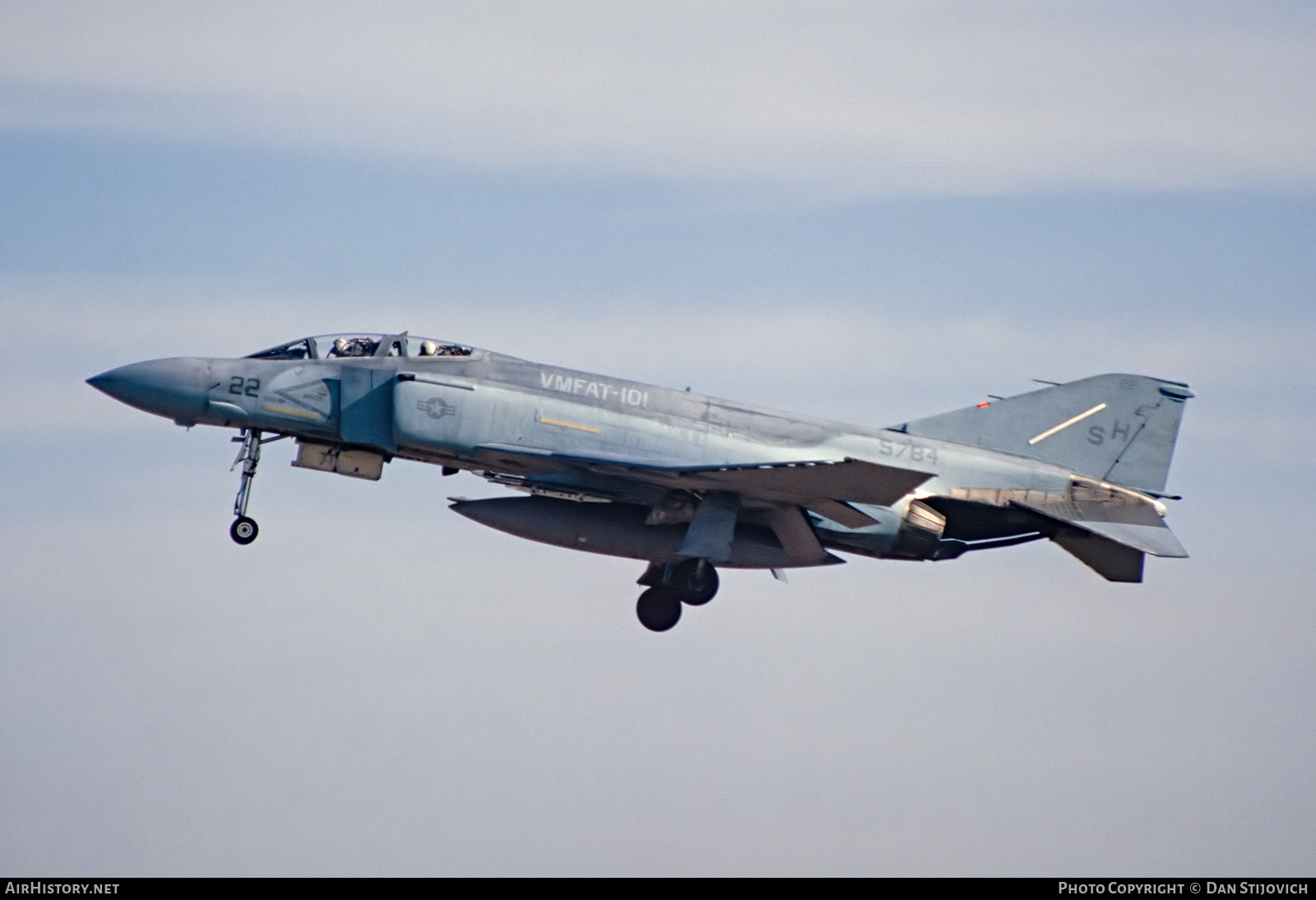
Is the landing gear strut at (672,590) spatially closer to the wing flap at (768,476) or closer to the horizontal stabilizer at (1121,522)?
the wing flap at (768,476)

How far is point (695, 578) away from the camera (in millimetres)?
26500

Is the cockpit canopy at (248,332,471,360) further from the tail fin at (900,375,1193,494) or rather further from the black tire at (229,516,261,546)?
the tail fin at (900,375,1193,494)

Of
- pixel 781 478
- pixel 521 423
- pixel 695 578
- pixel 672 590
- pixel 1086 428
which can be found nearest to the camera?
pixel 781 478

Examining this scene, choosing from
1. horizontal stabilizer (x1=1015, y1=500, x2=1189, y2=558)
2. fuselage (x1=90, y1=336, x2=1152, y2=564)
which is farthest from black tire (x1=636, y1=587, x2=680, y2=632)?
horizontal stabilizer (x1=1015, y1=500, x2=1189, y2=558)

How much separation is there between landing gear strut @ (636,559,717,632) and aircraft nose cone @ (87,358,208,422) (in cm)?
689

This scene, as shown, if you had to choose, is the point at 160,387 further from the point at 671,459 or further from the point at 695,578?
the point at 695,578

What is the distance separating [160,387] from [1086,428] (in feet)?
43.1

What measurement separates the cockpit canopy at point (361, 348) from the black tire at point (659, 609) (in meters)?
4.77

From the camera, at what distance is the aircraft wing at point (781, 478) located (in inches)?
928

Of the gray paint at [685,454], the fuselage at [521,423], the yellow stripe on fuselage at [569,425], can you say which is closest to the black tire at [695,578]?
the gray paint at [685,454]

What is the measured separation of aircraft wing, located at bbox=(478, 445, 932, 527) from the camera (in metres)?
23.6

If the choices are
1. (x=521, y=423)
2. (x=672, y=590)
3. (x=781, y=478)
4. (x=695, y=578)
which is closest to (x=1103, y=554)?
(x=781, y=478)
